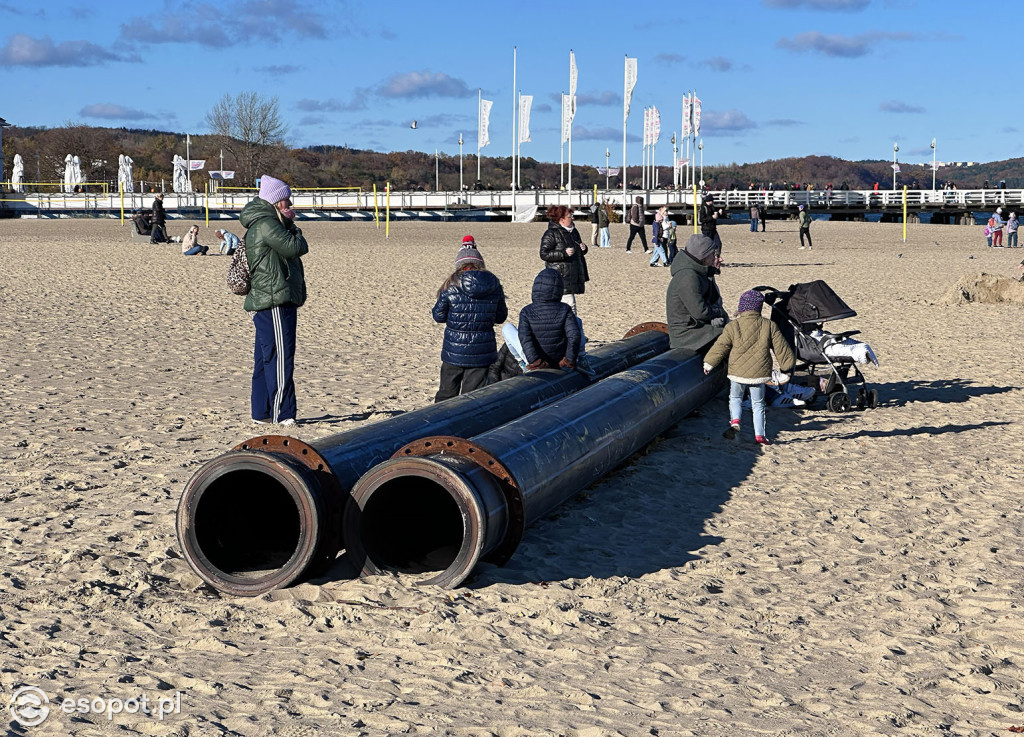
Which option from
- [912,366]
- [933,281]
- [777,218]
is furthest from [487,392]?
[777,218]

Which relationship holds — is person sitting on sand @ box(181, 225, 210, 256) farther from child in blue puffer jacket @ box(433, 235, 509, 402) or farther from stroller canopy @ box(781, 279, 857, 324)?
child in blue puffer jacket @ box(433, 235, 509, 402)

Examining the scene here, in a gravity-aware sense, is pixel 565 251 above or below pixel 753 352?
above

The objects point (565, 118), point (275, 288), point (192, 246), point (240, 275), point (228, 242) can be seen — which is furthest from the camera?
point (565, 118)

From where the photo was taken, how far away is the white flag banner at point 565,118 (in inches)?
2432

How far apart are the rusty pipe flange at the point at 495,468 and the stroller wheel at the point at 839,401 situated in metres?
5.62

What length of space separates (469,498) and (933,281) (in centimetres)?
2153

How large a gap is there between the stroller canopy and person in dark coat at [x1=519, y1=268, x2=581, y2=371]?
2682 mm

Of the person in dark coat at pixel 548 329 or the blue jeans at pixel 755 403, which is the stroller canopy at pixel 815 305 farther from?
the person in dark coat at pixel 548 329

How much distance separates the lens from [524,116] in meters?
64.2

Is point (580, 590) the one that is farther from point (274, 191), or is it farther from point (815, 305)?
point (815, 305)

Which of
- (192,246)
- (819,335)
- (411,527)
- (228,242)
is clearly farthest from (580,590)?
(192,246)

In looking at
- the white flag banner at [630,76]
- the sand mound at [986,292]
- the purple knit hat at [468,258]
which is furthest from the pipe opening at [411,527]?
the white flag banner at [630,76]

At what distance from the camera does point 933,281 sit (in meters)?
24.9

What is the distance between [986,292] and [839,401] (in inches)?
422
